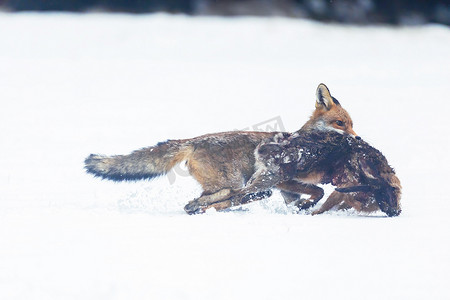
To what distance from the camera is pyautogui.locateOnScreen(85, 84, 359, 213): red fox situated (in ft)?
18.3

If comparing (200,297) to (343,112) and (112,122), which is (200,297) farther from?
(112,122)

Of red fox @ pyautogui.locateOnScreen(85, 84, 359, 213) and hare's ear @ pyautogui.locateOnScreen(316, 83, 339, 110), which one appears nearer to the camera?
red fox @ pyautogui.locateOnScreen(85, 84, 359, 213)

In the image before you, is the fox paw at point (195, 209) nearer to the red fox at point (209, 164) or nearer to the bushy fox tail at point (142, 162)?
the red fox at point (209, 164)

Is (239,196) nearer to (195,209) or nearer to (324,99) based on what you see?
(195,209)

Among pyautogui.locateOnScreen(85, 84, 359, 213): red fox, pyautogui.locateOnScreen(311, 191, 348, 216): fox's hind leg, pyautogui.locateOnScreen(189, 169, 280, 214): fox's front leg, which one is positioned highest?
pyautogui.locateOnScreen(85, 84, 359, 213): red fox

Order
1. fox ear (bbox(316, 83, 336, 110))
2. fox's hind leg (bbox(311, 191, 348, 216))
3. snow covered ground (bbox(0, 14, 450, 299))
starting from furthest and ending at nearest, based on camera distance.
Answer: fox ear (bbox(316, 83, 336, 110)) < fox's hind leg (bbox(311, 191, 348, 216)) < snow covered ground (bbox(0, 14, 450, 299))

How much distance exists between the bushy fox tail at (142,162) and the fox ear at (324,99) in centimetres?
155

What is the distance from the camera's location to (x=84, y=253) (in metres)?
3.97

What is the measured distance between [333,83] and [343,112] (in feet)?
22.8

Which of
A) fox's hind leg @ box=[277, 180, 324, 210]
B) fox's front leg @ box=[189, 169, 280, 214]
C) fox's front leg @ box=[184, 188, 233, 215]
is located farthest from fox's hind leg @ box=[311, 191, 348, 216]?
fox's front leg @ box=[184, 188, 233, 215]

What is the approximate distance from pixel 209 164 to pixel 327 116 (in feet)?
4.76

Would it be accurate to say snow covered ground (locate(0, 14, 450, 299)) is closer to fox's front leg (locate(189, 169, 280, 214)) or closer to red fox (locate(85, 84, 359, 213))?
fox's front leg (locate(189, 169, 280, 214))

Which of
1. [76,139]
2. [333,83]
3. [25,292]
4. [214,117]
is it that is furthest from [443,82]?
[25,292]

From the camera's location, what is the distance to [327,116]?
6.14 metres
